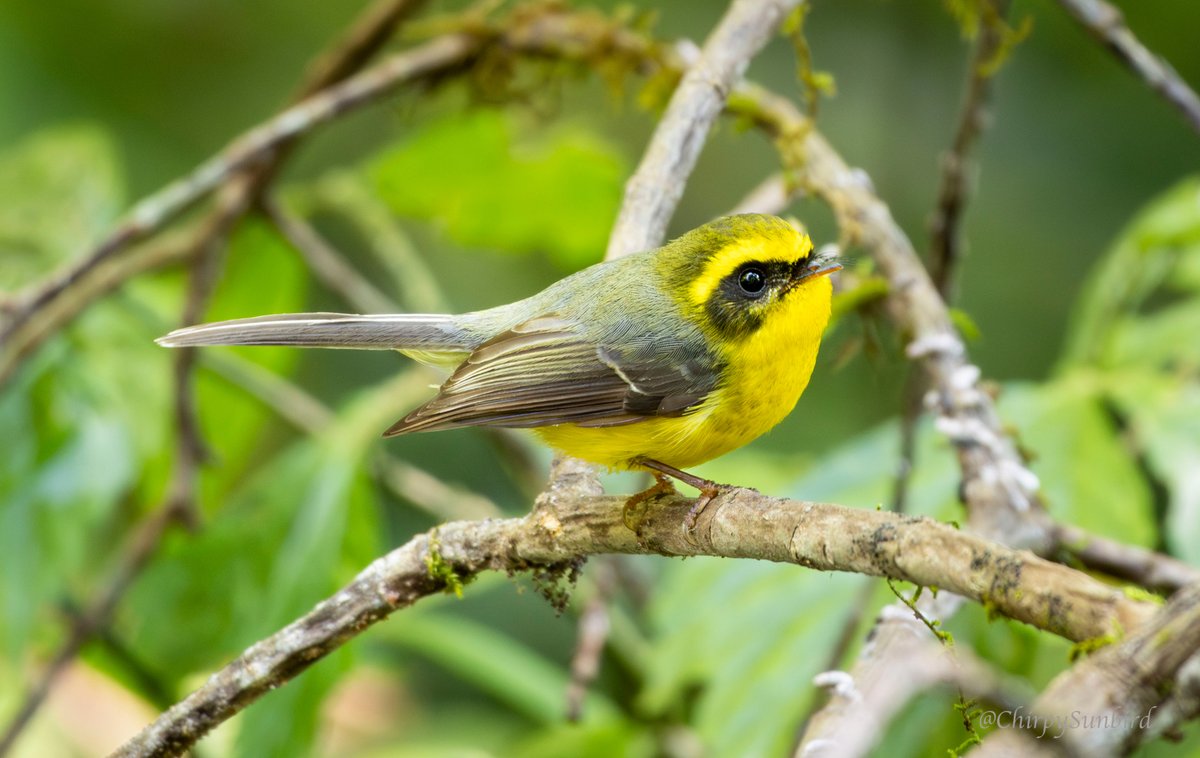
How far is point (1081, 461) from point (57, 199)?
3428mm

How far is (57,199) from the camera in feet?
13.5

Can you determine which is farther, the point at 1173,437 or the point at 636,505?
the point at 1173,437

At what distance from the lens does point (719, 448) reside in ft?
8.40

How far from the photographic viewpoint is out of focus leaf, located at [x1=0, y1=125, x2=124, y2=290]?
4059 millimetres

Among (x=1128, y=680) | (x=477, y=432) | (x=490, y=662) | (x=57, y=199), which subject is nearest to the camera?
(x=1128, y=680)

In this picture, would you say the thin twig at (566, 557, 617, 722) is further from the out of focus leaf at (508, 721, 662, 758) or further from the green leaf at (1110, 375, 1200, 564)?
the green leaf at (1110, 375, 1200, 564)

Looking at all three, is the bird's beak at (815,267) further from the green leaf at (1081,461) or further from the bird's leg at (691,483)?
the green leaf at (1081,461)

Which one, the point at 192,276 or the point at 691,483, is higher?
the point at 192,276

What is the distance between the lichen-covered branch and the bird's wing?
0.84 ft

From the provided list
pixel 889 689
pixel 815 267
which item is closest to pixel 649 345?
pixel 815 267

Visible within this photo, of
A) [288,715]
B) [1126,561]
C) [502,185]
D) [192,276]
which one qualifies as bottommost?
[1126,561]

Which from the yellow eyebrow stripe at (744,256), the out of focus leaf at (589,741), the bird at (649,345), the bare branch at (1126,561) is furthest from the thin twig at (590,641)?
the bare branch at (1126,561)

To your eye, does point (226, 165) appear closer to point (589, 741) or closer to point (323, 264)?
point (323, 264)

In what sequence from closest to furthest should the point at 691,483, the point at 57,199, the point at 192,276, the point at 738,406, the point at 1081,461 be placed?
the point at 691,483 < the point at 738,406 < the point at 1081,461 < the point at 192,276 < the point at 57,199
